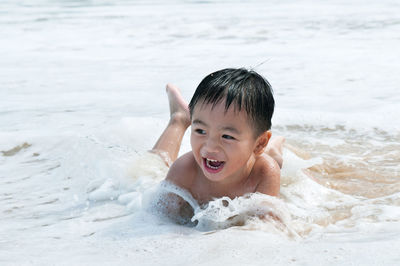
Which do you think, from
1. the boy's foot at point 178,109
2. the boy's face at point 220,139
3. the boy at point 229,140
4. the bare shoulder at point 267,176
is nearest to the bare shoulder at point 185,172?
the boy at point 229,140

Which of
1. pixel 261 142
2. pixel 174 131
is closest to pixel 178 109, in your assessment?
pixel 174 131

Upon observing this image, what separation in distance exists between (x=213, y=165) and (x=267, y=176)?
33 cm

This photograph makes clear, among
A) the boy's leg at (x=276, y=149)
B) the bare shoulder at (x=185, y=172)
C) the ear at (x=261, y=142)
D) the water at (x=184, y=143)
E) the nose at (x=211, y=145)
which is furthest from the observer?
the boy's leg at (x=276, y=149)

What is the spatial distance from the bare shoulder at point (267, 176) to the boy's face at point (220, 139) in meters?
0.21

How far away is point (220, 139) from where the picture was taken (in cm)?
274

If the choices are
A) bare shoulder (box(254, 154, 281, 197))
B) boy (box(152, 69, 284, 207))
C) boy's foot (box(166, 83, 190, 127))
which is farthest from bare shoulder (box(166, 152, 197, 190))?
boy's foot (box(166, 83, 190, 127))

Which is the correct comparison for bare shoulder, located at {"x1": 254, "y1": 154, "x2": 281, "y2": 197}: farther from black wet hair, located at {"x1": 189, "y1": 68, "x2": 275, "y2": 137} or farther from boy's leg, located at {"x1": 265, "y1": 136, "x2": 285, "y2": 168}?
boy's leg, located at {"x1": 265, "y1": 136, "x2": 285, "y2": 168}

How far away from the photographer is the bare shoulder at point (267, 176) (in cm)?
298

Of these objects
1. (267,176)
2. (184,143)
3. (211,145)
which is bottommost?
(184,143)

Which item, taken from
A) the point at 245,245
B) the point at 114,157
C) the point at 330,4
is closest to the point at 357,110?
the point at 114,157

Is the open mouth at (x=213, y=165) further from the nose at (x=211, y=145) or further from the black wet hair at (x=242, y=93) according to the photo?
the black wet hair at (x=242, y=93)

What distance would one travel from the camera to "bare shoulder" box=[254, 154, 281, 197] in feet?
9.77

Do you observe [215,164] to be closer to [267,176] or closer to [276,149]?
[267,176]

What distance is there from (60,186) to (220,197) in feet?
3.55
